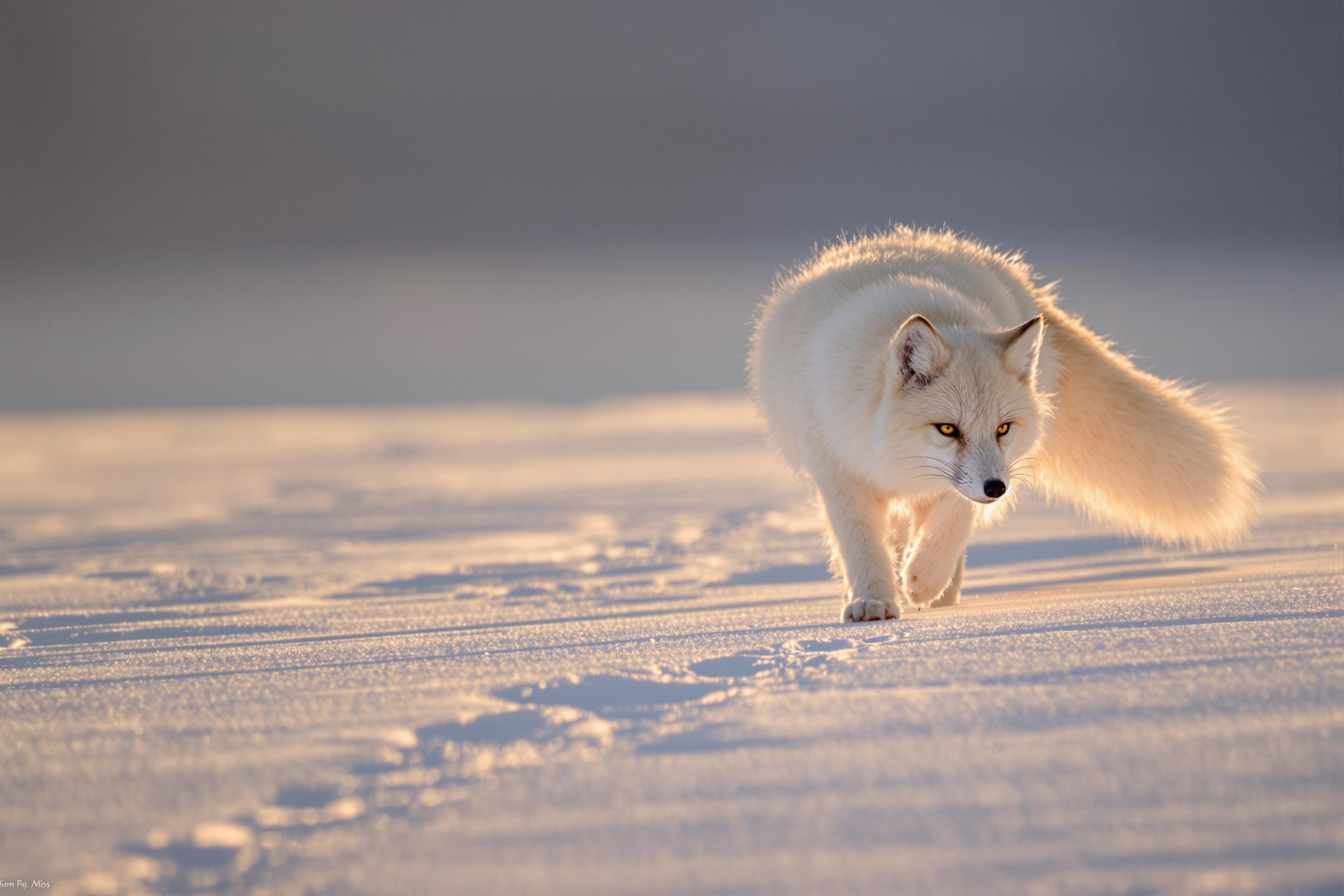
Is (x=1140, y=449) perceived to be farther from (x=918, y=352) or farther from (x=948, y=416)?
(x=918, y=352)

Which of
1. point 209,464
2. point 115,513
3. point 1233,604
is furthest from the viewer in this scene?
point 209,464

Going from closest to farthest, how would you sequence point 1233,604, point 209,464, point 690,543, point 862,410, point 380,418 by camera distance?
1. point 1233,604
2. point 862,410
3. point 690,543
4. point 209,464
5. point 380,418

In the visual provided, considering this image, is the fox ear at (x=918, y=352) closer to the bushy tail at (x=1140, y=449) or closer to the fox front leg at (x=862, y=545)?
the fox front leg at (x=862, y=545)

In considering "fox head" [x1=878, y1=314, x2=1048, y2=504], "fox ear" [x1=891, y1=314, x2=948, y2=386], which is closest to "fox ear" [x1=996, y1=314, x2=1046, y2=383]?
"fox head" [x1=878, y1=314, x2=1048, y2=504]

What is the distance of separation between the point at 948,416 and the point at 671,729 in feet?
4.15

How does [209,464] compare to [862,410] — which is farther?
[209,464]

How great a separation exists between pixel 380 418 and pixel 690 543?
4277mm

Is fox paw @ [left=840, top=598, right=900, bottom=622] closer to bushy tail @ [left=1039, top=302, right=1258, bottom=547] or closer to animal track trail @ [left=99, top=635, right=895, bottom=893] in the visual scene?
animal track trail @ [left=99, top=635, right=895, bottom=893]

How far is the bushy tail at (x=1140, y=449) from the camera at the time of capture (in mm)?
3152

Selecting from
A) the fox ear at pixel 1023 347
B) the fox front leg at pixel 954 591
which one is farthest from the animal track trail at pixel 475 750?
the fox front leg at pixel 954 591

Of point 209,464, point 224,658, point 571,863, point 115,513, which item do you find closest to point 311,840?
point 571,863

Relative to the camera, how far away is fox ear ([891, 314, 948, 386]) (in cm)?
251

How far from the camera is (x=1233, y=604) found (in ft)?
7.17

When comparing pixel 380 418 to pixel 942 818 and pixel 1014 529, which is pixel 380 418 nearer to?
pixel 1014 529
